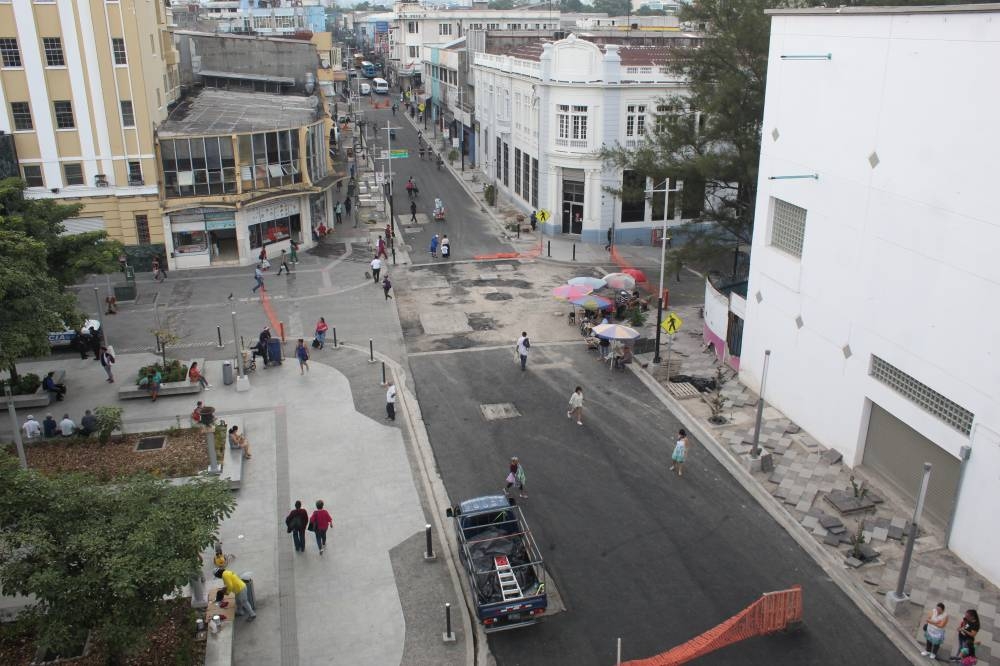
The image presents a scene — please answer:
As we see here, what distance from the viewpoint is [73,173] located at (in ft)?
131

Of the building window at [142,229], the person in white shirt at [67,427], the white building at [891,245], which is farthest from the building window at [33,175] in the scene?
the white building at [891,245]

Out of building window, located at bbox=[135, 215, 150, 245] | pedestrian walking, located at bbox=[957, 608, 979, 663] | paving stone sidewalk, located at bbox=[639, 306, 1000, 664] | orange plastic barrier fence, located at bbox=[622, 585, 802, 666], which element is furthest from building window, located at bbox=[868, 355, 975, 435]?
building window, located at bbox=[135, 215, 150, 245]

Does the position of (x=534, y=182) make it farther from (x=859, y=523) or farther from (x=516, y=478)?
(x=859, y=523)

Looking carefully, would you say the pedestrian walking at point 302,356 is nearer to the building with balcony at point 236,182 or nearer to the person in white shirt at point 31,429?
the person in white shirt at point 31,429

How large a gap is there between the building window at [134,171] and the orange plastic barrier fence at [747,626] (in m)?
35.5

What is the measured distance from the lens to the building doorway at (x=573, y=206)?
159 ft

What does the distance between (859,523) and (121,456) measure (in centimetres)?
2036

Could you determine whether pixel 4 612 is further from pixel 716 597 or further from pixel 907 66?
pixel 907 66

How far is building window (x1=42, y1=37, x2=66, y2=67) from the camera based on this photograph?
37.8 meters

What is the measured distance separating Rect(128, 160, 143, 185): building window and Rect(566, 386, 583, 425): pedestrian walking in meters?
26.9

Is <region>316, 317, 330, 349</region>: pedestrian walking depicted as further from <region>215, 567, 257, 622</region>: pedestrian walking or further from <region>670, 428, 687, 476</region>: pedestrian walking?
<region>215, 567, 257, 622</region>: pedestrian walking

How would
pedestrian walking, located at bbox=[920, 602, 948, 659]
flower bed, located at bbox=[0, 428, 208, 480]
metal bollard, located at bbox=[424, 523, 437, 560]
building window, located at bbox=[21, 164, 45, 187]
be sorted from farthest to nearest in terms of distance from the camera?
building window, located at bbox=[21, 164, 45, 187] → flower bed, located at bbox=[0, 428, 208, 480] → metal bollard, located at bbox=[424, 523, 437, 560] → pedestrian walking, located at bbox=[920, 602, 948, 659]

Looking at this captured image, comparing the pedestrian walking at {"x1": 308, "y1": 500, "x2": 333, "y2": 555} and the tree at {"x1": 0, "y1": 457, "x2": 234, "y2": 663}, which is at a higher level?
the tree at {"x1": 0, "y1": 457, "x2": 234, "y2": 663}

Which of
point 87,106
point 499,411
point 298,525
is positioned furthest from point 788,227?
point 87,106
